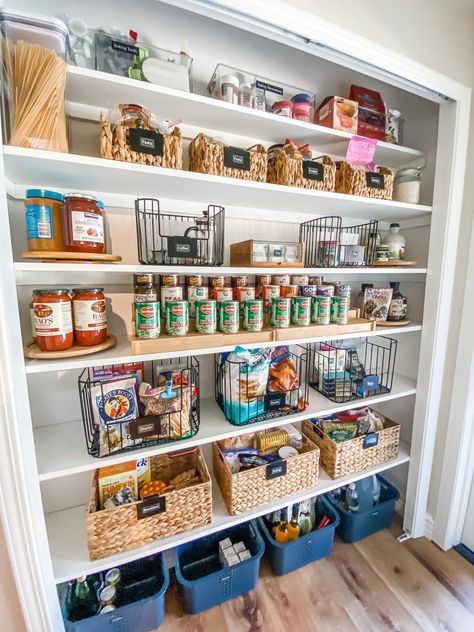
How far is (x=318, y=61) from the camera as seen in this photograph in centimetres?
129

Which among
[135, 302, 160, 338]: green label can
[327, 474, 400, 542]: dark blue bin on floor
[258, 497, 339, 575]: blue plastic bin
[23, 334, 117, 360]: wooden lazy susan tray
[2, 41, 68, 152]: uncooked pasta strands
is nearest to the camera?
[2, 41, 68, 152]: uncooked pasta strands

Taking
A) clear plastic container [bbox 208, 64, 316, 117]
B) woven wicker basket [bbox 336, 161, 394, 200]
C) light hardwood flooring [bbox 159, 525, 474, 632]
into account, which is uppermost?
clear plastic container [bbox 208, 64, 316, 117]

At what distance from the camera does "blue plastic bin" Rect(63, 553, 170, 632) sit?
1.02 meters

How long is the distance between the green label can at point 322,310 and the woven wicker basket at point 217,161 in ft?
1.71

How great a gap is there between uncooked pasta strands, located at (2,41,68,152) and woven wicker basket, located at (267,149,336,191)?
27.0 inches

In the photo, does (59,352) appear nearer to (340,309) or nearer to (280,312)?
(280,312)

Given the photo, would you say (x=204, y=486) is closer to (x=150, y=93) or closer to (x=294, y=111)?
(x=150, y=93)

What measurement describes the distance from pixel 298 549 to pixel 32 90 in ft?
6.26

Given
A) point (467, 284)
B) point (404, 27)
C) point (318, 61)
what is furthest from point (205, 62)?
point (467, 284)

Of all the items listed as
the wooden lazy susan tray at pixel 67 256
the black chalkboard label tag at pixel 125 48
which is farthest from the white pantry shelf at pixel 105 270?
the black chalkboard label tag at pixel 125 48

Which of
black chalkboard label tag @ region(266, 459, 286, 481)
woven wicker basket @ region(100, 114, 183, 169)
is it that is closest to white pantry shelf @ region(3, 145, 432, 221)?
woven wicker basket @ region(100, 114, 183, 169)

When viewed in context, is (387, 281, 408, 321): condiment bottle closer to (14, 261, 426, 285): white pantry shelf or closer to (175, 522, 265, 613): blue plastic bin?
(14, 261, 426, 285): white pantry shelf

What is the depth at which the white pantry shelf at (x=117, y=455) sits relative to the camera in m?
0.92

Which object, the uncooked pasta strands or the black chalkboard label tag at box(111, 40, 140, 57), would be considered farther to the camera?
the black chalkboard label tag at box(111, 40, 140, 57)
